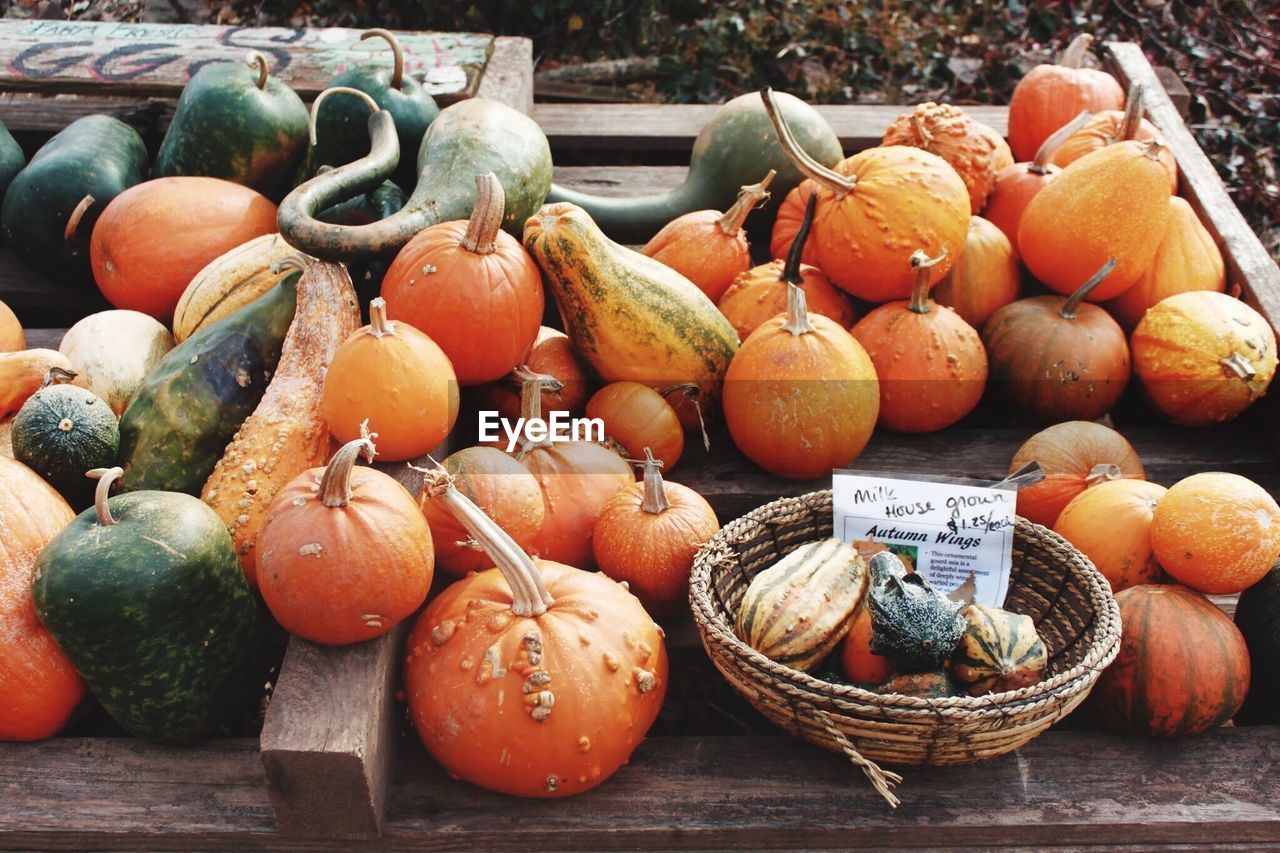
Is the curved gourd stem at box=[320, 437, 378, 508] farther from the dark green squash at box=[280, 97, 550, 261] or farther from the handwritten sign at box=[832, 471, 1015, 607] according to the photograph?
the handwritten sign at box=[832, 471, 1015, 607]

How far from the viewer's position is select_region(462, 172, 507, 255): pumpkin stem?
191 centimetres

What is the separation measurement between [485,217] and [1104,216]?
50.2 inches

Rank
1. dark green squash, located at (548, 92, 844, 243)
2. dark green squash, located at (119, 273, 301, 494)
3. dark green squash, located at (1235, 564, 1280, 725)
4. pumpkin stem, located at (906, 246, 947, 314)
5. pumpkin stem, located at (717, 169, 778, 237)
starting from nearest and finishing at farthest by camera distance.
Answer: dark green squash, located at (1235, 564, 1280, 725)
dark green squash, located at (119, 273, 301, 494)
pumpkin stem, located at (906, 246, 947, 314)
pumpkin stem, located at (717, 169, 778, 237)
dark green squash, located at (548, 92, 844, 243)

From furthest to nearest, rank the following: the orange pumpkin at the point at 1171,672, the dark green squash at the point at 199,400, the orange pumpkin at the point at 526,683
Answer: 1. the dark green squash at the point at 199,400
2. the orange pumpkin at the point at 1171,672
3. the orange pumpkin at the point at 526,683

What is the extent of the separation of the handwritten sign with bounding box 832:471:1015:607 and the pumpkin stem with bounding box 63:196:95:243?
189 centimetres

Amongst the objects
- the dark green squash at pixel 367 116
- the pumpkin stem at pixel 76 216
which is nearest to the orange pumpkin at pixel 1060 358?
the dark green squash at pixel 367 116

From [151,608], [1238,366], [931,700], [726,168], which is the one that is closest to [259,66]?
[726,168]

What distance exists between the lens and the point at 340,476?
57.7 inches

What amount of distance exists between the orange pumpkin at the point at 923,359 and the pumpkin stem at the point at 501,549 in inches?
37.4

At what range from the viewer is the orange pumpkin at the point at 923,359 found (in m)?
2.15

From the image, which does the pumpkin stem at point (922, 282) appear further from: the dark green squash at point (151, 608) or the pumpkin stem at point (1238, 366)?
the dark green squash at point (151, 608)

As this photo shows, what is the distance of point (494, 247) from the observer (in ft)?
6.55

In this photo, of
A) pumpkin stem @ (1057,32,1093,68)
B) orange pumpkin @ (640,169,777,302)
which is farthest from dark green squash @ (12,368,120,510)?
pumpkin stem @ (1057,32,1093,68)

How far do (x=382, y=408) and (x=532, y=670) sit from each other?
52 cm
